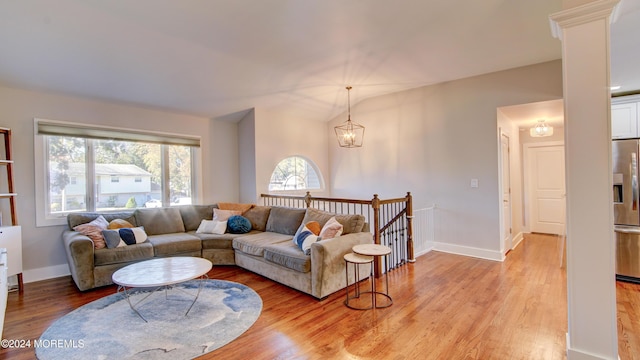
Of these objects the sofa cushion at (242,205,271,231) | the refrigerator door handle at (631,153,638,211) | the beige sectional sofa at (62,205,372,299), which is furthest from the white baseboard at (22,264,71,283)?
the refrigerator door handle at (631,153,638,211)

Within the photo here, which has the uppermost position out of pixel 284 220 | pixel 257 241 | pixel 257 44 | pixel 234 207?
pixel 257 44

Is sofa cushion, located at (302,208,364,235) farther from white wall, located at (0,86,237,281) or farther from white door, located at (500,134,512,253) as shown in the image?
white wall, located at (0,86,237,281)

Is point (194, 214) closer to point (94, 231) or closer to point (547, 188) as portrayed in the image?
point (94, 231)

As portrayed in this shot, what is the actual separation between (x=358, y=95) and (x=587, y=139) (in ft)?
13.8

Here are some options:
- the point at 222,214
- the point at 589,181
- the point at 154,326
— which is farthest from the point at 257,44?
the point at 589,181

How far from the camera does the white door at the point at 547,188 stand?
6.04m

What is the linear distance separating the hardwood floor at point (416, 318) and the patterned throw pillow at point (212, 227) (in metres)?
0.78

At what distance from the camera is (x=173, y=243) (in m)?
4.04

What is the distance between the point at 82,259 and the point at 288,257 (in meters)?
2.40

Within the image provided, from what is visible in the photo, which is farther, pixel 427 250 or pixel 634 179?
pixel 427 250

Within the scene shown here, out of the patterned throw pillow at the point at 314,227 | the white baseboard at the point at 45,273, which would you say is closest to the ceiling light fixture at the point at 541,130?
the patterned throw pillow at the point at 314,227

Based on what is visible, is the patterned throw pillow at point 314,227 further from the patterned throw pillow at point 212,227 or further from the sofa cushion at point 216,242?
the patterned throw pillow at point 212,227

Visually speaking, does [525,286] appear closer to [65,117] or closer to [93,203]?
[93,203]

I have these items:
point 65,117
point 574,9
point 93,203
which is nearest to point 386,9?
point 574,9
